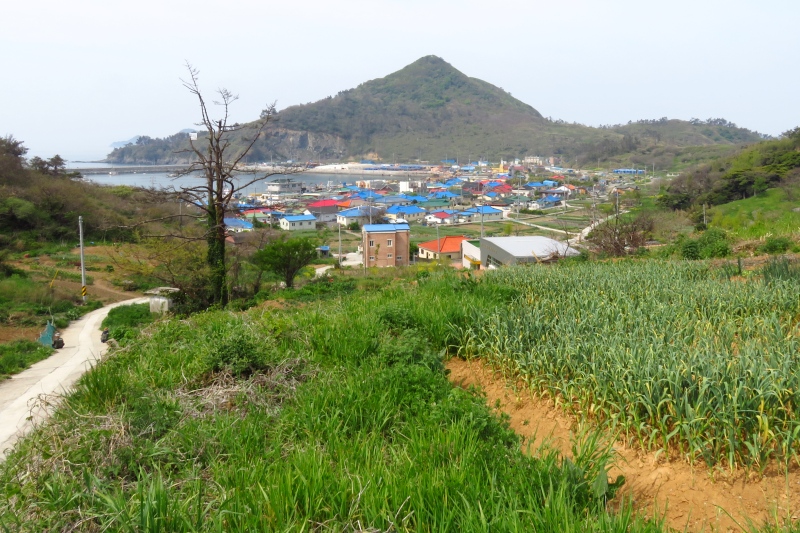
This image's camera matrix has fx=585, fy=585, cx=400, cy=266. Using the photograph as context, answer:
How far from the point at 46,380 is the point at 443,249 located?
77.4ft

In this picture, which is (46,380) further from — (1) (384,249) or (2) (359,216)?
(2) (359,216)

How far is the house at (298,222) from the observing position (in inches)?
2012

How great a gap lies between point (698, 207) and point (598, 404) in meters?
34.4

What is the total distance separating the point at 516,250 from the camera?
16875mm

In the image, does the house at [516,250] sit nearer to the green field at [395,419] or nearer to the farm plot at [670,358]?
the farm plot at [670,358]

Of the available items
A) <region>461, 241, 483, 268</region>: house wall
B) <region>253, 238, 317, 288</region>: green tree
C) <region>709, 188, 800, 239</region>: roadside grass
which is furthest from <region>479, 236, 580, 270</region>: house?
<region>253, 238, 317, 288</region>: green tree

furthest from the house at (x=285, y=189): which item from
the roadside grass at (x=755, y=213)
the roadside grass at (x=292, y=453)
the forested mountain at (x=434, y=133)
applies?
the roadside grass at (x=292, y=453)

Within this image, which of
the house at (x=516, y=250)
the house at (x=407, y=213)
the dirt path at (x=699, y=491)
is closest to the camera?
the dirt path at (x=699, y=491)

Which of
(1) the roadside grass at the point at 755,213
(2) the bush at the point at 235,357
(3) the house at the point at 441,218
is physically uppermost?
(2) the bush at the point at 235,357

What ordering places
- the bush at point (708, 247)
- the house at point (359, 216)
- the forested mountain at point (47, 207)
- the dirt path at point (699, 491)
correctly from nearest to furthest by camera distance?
1. the dirt path at point (699, 491)
2. the bush at point (708, 247)
3. the forested mountain at point (47, 207)
4. the house at point (359, 216)

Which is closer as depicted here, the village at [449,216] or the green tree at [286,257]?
the green tree at [286,257]

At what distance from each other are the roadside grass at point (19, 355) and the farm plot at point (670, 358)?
30.7ft

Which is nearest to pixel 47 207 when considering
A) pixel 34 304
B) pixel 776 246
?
pixel 34 304

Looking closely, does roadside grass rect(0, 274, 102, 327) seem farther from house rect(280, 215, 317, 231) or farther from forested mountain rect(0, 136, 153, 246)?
house rect(280, 215, 317, 231)
